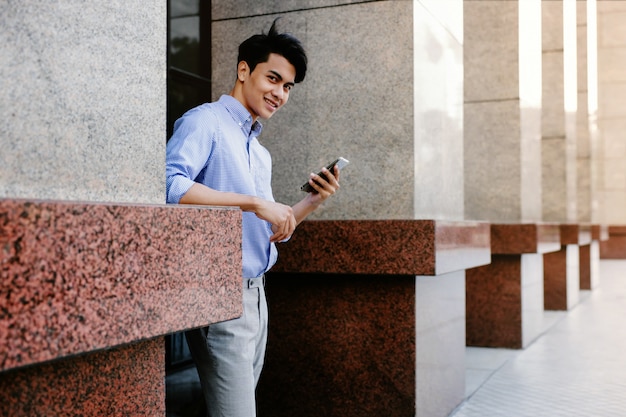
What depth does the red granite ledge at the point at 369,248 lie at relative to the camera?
4.64 meters

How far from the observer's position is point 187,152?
3193 millimetres

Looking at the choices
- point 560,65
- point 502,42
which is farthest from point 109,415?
point 560,65

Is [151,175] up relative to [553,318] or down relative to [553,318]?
up

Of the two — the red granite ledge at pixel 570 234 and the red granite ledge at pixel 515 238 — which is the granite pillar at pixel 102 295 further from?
the red granite ledge at pixel 570 234

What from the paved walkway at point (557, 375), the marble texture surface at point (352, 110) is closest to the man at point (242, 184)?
the marble texture surface at point (352, 110)

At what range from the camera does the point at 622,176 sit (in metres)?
30.2

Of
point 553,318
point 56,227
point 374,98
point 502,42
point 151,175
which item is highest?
point 502,42

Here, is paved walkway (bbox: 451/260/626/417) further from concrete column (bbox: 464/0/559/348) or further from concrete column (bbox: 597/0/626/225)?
concrete column (bbox: 597/0/626/225)

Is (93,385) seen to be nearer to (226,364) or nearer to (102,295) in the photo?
(102,295)

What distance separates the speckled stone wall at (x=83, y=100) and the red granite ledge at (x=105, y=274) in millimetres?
250

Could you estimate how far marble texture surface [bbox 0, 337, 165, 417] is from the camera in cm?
187

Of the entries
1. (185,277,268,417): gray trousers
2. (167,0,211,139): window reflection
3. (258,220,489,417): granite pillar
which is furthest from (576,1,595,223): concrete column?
(185,277,268,417): gray trousers

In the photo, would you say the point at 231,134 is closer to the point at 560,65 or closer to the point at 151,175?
the point at 151,175

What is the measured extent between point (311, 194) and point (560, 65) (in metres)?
10.5
